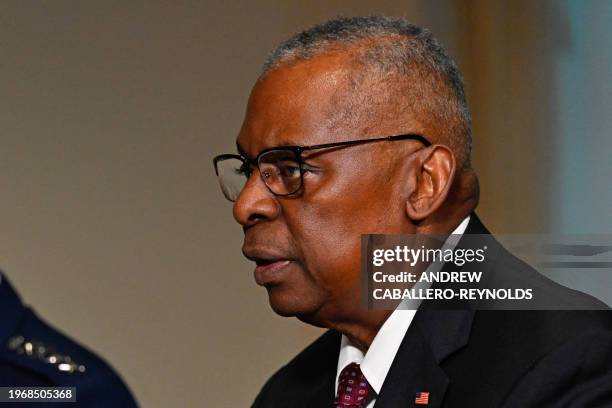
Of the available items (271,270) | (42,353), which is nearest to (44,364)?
(42,353)

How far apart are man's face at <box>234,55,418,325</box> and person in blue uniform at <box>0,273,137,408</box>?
264mm

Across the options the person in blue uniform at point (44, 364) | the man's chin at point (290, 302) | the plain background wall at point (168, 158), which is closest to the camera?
the person in blue uniform at point (44, 364)

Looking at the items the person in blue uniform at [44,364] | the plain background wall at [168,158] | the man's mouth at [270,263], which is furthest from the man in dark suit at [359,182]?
the plain background wall at [168,158]

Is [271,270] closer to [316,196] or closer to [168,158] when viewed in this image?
[316,196]

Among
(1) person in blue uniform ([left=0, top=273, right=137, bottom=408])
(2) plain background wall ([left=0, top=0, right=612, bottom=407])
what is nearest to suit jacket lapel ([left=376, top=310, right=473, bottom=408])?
(1) person in blue uniform ([left=0, top=273, right=137, bottom=408])

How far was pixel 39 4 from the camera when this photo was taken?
2781 millimetres

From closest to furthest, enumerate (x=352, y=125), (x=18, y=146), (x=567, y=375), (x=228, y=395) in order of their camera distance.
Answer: (x=567, y=375), (x=352, y=125), (x=18, y=146), (x=228, y=395)

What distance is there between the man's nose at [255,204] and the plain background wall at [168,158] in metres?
1.36

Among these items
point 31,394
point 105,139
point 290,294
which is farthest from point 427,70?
point 105,139

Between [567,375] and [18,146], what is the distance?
6.00 ft

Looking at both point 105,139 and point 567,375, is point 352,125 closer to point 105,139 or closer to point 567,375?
point 567,375

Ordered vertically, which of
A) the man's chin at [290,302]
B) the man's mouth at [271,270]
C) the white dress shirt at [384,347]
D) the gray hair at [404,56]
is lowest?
the white dress shirt at [384,347]

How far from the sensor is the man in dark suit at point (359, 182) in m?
1.46

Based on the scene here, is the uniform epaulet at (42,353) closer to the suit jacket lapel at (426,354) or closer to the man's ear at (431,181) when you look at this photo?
the suit jacket lapel at (426,354)
